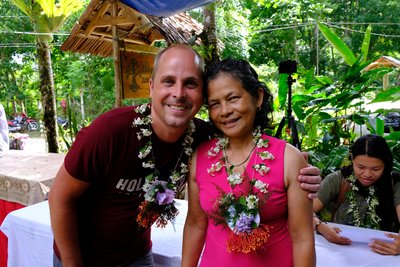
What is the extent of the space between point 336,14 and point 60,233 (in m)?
24.1

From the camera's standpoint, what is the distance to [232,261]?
1399 mm

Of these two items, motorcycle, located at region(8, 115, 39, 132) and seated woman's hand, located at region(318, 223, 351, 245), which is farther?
motorcycle, located at region(8, 115, 39, 132)

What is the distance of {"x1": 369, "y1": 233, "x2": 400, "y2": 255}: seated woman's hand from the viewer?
6.00 feet

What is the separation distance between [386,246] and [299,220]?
840 mm

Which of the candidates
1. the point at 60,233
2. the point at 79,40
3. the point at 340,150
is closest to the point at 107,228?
the point at 60,233

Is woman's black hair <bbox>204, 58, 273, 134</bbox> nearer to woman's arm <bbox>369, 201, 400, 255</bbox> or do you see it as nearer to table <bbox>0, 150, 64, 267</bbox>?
woman's arm <bbox>369, 201, 400, 255</bbox>

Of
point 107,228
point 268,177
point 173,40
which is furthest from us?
point 173,40

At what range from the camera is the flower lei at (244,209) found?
1301 mm

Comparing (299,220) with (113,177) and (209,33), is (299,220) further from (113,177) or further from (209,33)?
(209,33)

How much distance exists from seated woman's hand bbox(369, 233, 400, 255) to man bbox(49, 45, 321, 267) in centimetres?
84

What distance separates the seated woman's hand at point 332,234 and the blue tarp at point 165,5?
2065 millimetres

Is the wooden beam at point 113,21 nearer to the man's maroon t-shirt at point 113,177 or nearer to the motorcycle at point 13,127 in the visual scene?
the man's maroon t-shirt at point 113,177

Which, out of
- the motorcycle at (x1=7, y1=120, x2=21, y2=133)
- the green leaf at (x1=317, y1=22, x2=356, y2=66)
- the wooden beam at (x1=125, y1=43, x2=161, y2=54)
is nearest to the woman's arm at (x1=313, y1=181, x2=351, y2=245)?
the green leaf at (x1=317, y1=22, x2=356, y2=66)

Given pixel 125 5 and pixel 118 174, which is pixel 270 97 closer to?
pixel 118 174
